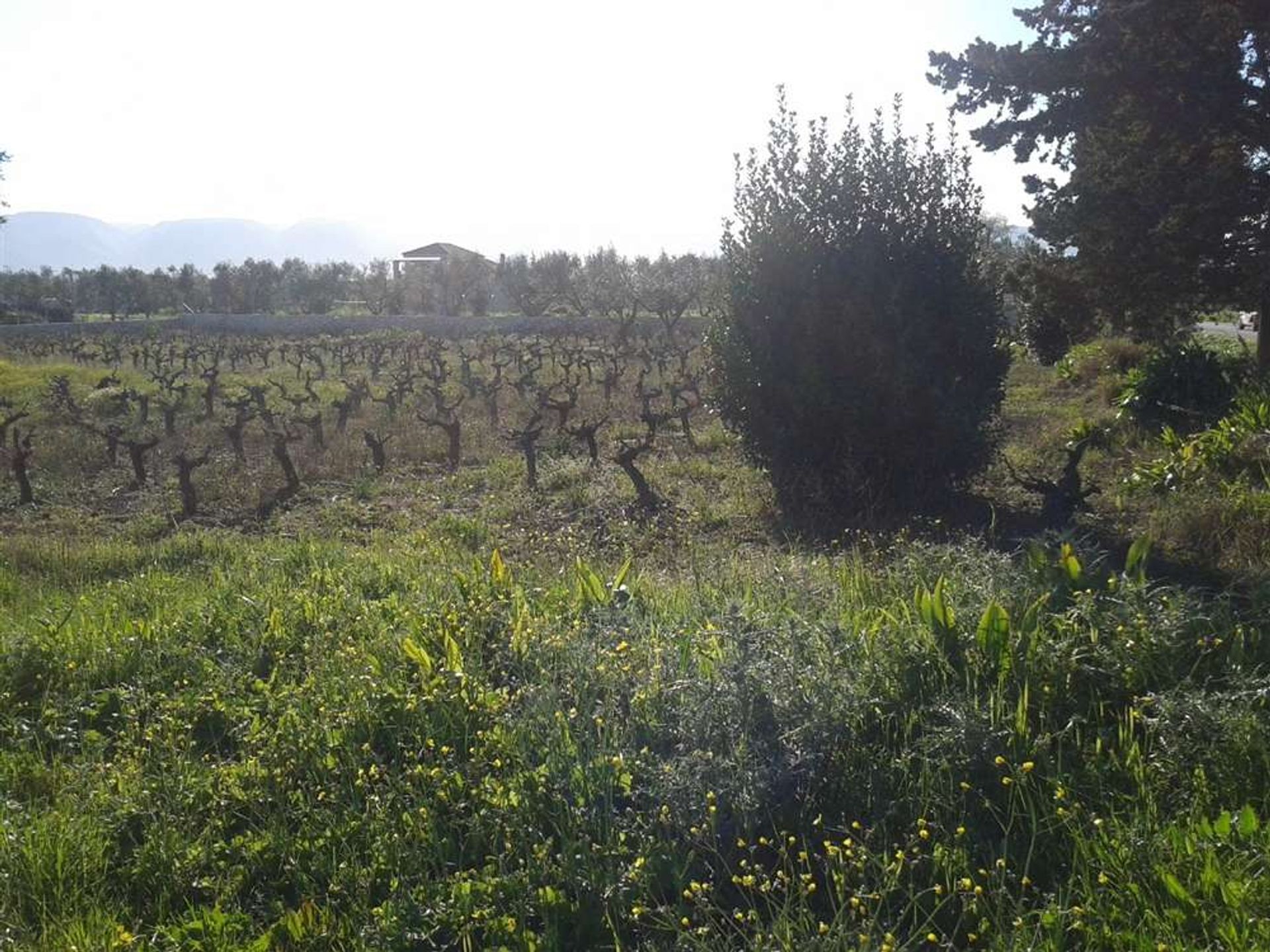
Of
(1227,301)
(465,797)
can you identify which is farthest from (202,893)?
(1227,301)

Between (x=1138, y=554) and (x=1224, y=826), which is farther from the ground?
(x=1138, y=554)

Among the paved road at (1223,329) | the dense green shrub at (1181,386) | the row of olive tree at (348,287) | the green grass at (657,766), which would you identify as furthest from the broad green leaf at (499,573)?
the row of olive tree at (348,287)

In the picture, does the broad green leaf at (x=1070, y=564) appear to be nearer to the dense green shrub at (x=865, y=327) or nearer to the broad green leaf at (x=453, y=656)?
the broad green leaf at (x=453, y=656)

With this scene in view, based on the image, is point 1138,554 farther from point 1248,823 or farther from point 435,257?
point 435,257

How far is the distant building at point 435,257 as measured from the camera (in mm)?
50625

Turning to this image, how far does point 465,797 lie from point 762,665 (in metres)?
1.09

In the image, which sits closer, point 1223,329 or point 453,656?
point 453,656

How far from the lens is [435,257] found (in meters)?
67.1

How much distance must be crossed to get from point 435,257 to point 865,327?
62454 mm

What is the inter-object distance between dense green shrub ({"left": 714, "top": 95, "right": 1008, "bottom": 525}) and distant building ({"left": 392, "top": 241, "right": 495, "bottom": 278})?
135ft

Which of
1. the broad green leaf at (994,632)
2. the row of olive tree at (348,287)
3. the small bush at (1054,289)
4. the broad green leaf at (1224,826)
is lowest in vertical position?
the broad green leaf at (1224,826)

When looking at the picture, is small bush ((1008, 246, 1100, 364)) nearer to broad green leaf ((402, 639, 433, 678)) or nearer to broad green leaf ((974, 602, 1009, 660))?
broad green leaf ((974, 602, 1009, 660))

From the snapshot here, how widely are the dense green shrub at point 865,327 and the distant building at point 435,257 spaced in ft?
135

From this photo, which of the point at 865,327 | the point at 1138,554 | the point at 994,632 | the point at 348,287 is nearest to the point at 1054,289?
the point at 865,327
